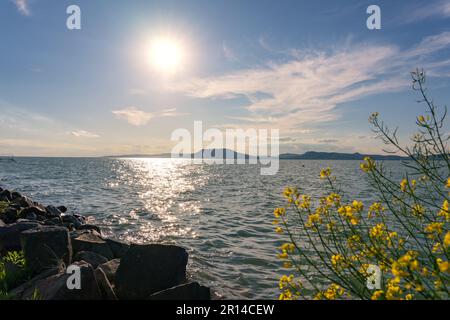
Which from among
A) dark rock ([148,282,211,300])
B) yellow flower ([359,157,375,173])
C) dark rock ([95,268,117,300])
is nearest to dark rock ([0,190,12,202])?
dark rock ([95,268,117,300])

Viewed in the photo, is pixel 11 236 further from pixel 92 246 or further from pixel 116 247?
pixel 116 247

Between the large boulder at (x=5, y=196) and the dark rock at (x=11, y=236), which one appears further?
the large boulder at (x=5, y=196)

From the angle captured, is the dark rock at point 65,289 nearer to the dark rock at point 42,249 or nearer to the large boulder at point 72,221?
the dark rock at point 42,249

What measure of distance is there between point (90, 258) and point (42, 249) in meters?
1.62

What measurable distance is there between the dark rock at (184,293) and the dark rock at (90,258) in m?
3.19

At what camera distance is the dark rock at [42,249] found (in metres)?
8.55

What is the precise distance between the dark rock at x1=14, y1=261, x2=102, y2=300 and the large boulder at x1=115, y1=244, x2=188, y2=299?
3.87 ft

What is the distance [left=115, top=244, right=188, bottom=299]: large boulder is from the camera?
8.27 meters

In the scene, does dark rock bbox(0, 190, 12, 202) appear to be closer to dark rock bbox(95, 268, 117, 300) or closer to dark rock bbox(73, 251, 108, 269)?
dark rock bbox(73, 251, 108, 269)

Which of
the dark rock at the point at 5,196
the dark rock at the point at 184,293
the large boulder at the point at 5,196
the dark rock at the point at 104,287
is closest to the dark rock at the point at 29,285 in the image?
the dark rock at the point at 104,287

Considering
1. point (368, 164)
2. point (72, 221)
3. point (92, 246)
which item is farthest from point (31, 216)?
point (368, 164)

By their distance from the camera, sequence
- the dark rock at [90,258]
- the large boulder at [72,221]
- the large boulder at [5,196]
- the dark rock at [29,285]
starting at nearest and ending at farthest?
the dark rock at [29,285] → the dark rock at [90,258] → the large boulder at [72,221] → the large boulder at [5,196]
